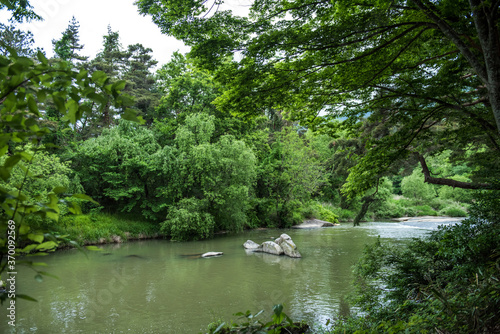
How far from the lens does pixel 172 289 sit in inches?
335

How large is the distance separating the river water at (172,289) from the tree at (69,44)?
746 inches

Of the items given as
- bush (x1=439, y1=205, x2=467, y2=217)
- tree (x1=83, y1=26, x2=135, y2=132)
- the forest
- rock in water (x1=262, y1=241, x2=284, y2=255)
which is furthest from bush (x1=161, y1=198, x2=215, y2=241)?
bush (x1=439, y1=205, x2=467, y2=217)

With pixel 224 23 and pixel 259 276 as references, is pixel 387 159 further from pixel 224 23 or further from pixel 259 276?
pixel 259 276

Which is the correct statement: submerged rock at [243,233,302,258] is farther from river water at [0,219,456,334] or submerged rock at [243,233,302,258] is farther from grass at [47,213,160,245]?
grass at [47,213,160,245]

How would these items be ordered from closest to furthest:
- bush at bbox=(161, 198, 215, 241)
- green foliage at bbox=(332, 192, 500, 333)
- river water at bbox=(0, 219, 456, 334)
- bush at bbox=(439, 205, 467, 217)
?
green foliage at bbox=(332, 192, 500, 333)
river water at bbox=(0, 219, 456, 334)
bush at bbox=(161, 198, 215, 241)
bush at bbox=(439, 205, 467, 217)

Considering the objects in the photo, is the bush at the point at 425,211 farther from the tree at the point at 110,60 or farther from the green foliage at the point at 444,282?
the tree at the point at 110,60

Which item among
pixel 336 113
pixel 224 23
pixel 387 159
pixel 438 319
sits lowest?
pixel 438 319

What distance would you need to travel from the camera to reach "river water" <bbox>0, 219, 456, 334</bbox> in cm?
629

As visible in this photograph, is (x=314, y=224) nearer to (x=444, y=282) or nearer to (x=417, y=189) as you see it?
(x=417, y=189)

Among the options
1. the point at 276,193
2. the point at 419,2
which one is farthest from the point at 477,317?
the point at 276,193

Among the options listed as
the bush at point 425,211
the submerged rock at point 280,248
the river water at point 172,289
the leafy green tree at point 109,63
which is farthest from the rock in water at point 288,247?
the bush at point 425,211

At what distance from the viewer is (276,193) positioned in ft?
82.6

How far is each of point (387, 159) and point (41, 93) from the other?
578 centimetres

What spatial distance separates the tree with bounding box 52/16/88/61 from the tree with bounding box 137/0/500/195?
2532cm
